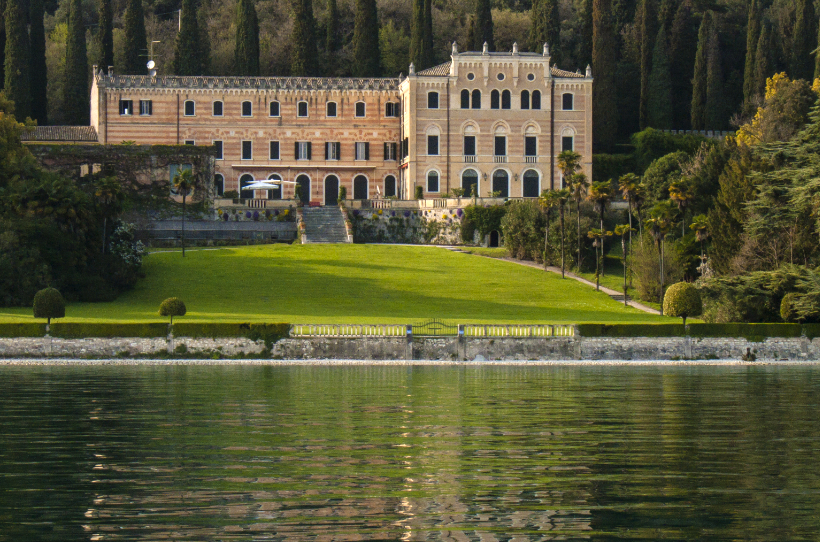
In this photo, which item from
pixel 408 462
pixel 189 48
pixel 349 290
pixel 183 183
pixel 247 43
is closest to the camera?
pixel 408 462

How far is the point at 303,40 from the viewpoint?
272 ft

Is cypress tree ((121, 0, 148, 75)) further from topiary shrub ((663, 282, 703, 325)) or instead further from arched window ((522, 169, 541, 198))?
topiary shrub ((663, 282, 703, 325))

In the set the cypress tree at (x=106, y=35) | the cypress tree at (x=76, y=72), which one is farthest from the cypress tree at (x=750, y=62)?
the cypress tree at (x=76, y=72)

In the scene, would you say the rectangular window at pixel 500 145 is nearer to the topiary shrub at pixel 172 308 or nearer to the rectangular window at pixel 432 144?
the rectangular window at pixel 432 144

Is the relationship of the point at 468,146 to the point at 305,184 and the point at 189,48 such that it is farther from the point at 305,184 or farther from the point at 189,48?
the point at 189,48

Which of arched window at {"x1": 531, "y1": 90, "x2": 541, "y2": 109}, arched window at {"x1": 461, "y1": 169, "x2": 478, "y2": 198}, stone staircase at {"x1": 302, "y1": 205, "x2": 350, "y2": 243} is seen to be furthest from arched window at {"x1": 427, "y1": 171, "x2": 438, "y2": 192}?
stone staircase at {"x1": 302, "y1": 205, "x2": 350, "y2": 243}

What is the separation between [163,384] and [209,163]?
46495 millimetres

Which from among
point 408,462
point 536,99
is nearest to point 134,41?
point 536,99

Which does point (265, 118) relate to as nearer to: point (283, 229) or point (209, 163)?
point (209, 163)

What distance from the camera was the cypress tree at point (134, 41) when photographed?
8100cm

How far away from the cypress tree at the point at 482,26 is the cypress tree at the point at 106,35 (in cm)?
2736

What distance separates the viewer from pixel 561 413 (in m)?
23.0

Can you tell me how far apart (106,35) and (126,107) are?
6460 millimetres

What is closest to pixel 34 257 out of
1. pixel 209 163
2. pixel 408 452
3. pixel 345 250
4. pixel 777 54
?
pixel 345 250
